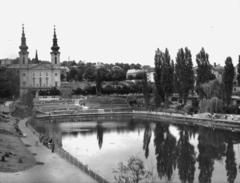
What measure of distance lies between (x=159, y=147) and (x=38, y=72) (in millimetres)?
53813

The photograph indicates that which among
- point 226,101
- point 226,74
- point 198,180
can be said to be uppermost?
point 226,74

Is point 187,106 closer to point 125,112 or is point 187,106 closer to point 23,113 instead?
point 125,112

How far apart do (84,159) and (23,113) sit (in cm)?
2857

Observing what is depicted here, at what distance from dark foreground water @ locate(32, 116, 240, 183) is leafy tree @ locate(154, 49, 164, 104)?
317 inches

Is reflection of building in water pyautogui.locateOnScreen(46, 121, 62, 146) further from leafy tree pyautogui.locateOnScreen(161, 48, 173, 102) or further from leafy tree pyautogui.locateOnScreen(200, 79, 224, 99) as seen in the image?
leafy tree pyautogui.locateOnScreen(200, 79, 224, 99)

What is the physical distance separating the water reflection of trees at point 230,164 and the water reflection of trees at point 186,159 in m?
2.09

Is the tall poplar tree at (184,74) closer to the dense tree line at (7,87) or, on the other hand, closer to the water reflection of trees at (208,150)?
the water reflection of trees at (208,150)

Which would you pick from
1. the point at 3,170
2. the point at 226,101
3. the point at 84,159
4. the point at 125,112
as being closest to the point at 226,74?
the point at 226,101

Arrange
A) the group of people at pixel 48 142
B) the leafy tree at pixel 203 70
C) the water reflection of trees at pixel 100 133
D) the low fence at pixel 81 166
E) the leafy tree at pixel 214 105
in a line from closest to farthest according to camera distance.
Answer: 1. the low fence at pixel 81 166
2. the group of people at pixel 48 142
3. the water reflection of trees at pixel 100 133
4. the leafy tree at pixel 214 105
5. the leafy tree at pixel 203 70

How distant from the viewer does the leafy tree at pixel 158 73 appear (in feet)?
173

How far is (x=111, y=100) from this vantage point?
2530 inches

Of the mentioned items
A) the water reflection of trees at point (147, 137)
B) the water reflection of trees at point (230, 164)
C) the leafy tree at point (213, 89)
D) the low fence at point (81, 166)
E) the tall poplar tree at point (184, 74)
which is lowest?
the water reflection of trees at point (230, 164)

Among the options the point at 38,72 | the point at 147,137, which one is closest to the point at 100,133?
the point at 147,137

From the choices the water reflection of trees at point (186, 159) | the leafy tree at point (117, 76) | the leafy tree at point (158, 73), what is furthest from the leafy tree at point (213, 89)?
the leafy tree at point (117, 76)
